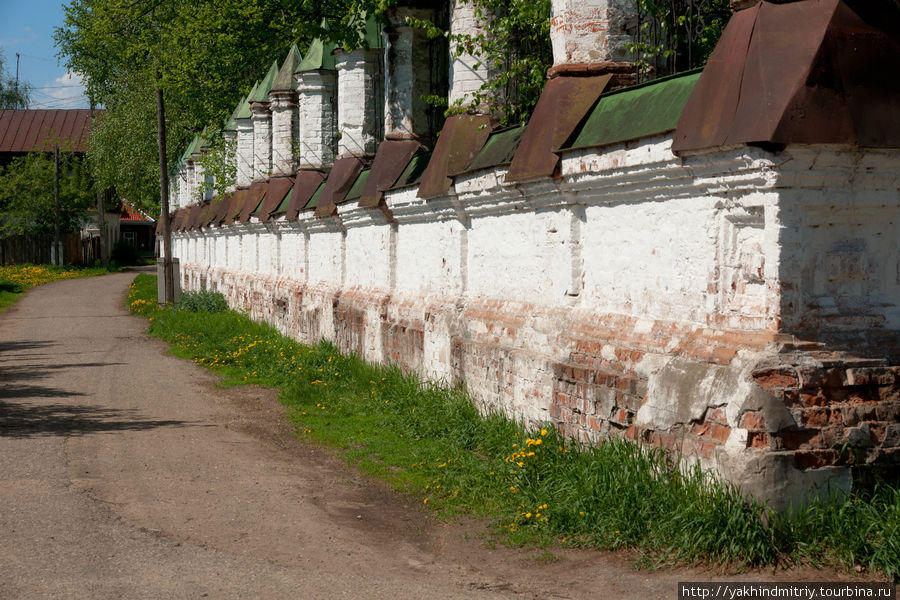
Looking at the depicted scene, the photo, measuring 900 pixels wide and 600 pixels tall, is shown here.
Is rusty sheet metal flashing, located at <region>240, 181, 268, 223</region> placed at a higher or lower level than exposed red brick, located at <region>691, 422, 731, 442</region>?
higher

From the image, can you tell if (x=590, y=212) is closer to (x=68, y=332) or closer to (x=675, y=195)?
(x=675, y=195)

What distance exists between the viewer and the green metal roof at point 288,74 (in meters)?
18.8

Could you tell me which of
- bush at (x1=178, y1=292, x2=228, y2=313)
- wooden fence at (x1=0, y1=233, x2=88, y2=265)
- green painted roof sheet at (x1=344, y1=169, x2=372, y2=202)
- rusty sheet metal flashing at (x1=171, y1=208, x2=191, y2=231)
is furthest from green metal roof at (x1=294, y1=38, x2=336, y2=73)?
wooden fence at (x1=0, y1=233, x2=88, y2=265)

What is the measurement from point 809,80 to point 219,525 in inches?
159

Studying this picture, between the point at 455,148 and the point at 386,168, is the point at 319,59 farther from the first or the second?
the point at 455,148

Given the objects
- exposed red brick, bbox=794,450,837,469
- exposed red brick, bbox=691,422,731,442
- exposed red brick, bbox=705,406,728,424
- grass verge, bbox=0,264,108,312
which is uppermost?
exposed red brick, bbox=705,406,728,424

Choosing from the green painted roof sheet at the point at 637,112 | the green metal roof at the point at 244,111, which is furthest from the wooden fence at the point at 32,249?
the green painted roof sheet at the point at 637,112

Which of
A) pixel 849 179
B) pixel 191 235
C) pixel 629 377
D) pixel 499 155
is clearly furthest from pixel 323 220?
pixel 191 235

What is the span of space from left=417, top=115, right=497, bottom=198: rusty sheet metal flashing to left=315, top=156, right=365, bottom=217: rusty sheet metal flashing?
11.9ft

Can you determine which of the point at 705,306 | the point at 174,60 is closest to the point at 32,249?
the point at 174,60

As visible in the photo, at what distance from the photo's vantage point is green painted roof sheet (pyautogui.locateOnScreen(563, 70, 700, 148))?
5602mm

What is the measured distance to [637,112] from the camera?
6.00 meters

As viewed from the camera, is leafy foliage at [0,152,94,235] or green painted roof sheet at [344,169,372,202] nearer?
green painted roof sheet at [344,169,372,202]

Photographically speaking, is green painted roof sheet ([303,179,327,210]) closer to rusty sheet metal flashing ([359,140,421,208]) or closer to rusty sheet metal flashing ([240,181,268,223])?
rusty sheet metal flashing ([359,140,421,208])
